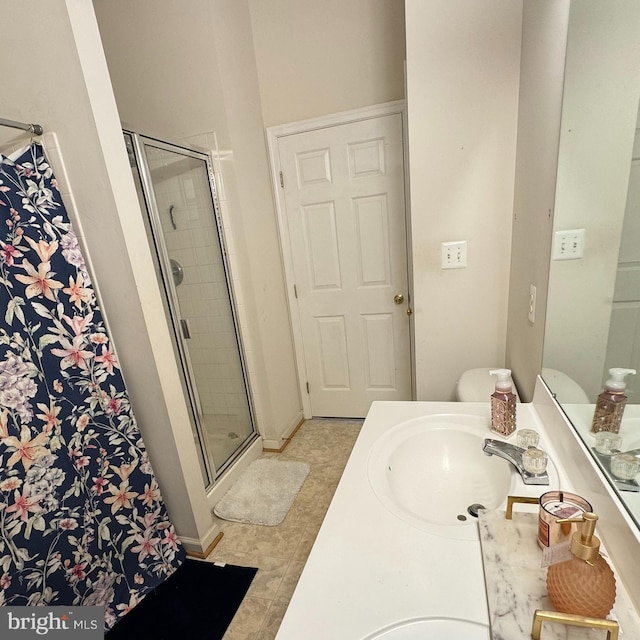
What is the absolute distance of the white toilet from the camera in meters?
1.39

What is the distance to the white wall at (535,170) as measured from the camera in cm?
99

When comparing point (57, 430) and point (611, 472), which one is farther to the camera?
point (57, 430)

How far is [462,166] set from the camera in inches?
58.2

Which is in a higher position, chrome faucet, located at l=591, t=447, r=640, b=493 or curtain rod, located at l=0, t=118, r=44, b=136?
curtain rod, located at l=0, t=118, r=44, b=136

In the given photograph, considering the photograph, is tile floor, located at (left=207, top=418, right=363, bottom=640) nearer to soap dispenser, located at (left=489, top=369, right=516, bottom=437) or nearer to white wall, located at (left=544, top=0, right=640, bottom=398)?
soap dispenser, located at (left=489, top=369, right=516, bottom=437)

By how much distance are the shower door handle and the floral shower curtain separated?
572 mm

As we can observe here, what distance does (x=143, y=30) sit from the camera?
6.00 feet

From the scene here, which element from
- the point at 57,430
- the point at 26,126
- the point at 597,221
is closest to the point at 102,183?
the point at 26,126

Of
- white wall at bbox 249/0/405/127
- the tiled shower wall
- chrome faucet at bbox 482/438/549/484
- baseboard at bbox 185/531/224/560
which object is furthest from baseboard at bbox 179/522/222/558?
white wall at bbox 249/0/405/127

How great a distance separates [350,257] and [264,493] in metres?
1.48

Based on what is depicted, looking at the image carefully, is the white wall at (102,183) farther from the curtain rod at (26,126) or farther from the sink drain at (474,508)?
the sink drain at (474,508)

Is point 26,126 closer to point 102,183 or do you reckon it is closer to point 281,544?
point 102,183

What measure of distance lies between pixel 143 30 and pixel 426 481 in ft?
8.04

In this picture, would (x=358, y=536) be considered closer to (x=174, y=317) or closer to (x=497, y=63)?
(x=174, y=317)
